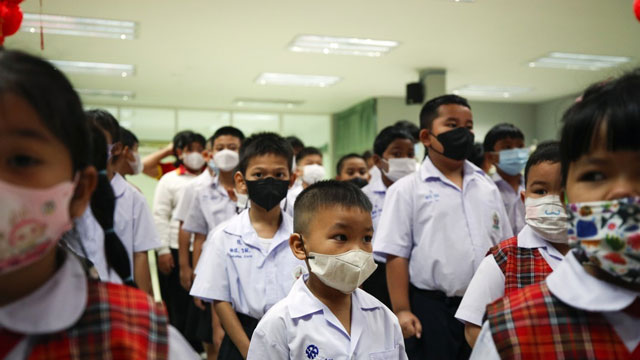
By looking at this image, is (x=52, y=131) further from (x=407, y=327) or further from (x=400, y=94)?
Result: (x=400, y=94)

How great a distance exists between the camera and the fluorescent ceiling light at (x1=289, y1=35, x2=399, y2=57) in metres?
6.36

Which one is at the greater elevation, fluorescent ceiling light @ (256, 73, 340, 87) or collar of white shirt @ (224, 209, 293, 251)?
fluorescent ceiling light @ (256, 73, 340, 87)

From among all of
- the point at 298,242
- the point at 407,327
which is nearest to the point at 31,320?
the point at 298,242

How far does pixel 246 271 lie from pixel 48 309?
125cm

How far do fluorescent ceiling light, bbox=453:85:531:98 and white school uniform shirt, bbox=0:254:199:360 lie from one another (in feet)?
30.2

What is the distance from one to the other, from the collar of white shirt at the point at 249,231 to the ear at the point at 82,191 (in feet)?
3.92

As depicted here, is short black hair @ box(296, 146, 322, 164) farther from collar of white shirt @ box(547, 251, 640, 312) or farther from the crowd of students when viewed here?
collar of white shirt @ box(547, 251, 640, 312)

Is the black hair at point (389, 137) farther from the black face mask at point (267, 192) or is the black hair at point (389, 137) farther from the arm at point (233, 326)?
the arm at point (233, 326)

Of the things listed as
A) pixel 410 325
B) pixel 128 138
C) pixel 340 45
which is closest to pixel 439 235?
pixel 410 325

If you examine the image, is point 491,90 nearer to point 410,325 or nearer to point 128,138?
point 128,138

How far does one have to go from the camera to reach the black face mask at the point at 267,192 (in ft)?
7.06

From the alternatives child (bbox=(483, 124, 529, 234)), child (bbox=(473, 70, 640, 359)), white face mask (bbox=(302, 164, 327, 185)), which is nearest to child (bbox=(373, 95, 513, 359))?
child (bbox=(483, 124, 529, 234))

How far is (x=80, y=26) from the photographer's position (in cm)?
575

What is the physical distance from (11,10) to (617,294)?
2238 mm
